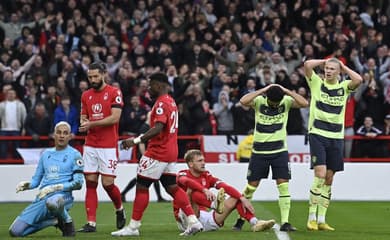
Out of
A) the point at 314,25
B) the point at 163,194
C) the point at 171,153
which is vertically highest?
the point at 314,25

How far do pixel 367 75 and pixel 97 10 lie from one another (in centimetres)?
839

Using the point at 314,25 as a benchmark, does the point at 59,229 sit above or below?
below

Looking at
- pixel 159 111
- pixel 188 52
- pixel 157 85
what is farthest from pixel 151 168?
pixel 188 52

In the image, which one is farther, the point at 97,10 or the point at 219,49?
the point at 97,10

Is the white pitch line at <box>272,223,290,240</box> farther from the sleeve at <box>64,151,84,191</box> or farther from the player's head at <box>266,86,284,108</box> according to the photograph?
the sleeve at <box>64,151,84,191</box>

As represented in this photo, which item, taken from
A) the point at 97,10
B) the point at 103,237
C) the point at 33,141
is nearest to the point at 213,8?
the point at 97,10

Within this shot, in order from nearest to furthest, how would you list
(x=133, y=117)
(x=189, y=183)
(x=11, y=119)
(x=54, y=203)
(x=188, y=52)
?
(x=54, y=203) < (x=189, y=183) < (x=11, y=119) < (x=133, y=117) < (x=188, y=52)

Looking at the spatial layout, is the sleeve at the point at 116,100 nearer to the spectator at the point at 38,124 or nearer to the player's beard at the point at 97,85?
the player's beard at the point at 97,85

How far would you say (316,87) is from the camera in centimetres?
1475

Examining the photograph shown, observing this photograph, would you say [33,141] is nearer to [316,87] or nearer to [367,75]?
[367,75]

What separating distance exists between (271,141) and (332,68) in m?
1.37

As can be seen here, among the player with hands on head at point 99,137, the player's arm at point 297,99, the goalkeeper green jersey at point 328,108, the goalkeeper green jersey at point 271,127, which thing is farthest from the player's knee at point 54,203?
the goalkeeper green jersey at point 328,108

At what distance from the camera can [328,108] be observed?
14.7 m

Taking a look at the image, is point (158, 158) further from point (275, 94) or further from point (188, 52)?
point (188, 52)
